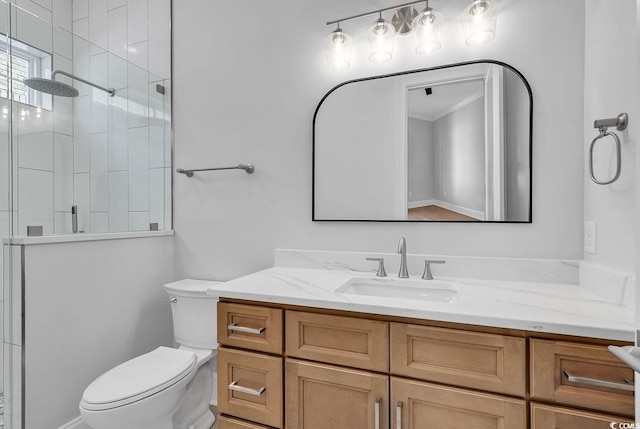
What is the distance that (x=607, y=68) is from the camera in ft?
3.74

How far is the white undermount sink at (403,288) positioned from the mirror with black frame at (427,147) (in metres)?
0.32

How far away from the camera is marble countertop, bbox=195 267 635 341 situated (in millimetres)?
874

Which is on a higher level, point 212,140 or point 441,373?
point 212,140

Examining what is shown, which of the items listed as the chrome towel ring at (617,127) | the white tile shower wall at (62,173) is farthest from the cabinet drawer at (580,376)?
the white tile shower wall at (62,173)

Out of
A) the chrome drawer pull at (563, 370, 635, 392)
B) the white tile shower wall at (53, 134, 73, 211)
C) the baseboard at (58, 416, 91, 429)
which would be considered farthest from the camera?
the white tile shower wall at (53, 134, 73, 211)

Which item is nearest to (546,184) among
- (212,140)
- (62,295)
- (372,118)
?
(372,118)

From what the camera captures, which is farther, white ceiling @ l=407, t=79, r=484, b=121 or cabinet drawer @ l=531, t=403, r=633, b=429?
white ceiling @ l=407, t=79, r=484, b=121

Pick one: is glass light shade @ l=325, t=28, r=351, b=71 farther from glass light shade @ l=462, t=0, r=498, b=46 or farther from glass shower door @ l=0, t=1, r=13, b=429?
glass shower door @ l=0, t=1, r=13, b=429

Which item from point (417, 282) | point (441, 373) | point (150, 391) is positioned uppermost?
point (417, 282)

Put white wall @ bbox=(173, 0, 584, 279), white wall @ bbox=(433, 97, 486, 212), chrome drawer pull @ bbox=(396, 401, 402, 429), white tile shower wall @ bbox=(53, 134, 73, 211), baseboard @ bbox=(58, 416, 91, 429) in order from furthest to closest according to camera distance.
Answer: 1. white tile shower wall @ bbox=(53, 134, 73, 211)
2. baseboard @ bbox=(58, 416, 91, 429)
3. white wall @ bbox=(433, 97, 486, 212)
4. white wall @ bbox=(173, 0, 584, 279)
5. chrome drawer pull @ bbox=(396, 401, 402, 429)

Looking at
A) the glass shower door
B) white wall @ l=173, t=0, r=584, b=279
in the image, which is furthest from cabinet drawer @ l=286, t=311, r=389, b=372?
the glass shower door

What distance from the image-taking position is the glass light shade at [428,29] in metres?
1.46

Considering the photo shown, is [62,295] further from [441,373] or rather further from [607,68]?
[607,68]

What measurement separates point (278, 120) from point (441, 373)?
4.81 ft
